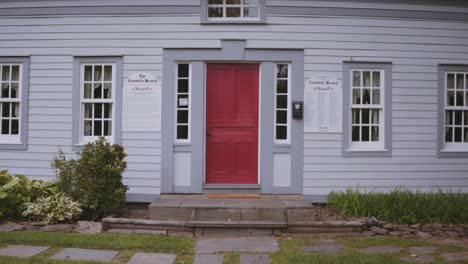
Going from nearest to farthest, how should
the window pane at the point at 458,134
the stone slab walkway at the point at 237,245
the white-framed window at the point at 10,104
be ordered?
the stone slab walkway at the point at 237,245, the white-framed window at the point at 10,104, the window pane at the point at 458,134

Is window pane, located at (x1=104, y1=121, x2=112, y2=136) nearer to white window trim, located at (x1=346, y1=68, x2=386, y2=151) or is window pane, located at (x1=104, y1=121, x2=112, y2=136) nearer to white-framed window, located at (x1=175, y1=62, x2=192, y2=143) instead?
white-framed window, located at (x1=175, y1=62, x2=192, y2=143)

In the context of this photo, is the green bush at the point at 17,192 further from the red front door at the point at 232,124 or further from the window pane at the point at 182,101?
the red front door at the point at 232,124

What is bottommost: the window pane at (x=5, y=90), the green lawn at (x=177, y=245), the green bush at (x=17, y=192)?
the green lawn at (x=177, y=245)

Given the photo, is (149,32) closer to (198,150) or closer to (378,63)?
(198,150)

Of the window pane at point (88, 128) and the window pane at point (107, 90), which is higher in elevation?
the window pane at point (107, 90)

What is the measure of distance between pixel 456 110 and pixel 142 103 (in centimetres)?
625

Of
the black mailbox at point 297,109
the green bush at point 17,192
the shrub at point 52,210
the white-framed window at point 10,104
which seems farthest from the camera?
the white-framed window at point 10,104

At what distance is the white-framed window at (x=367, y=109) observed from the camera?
29.0ft

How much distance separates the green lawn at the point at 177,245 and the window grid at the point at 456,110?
331cm

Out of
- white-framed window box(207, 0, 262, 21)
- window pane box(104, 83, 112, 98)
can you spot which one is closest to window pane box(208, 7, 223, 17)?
white-framed window box(207, 0, 262, 21)

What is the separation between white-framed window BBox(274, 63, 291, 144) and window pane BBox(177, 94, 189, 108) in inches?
68.8

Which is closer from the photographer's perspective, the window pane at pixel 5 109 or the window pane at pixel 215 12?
the window pane at pixel 215 12

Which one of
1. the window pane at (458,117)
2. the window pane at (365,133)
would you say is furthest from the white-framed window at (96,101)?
the window pane at (458,117)

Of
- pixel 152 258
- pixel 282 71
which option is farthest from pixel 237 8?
pixel 152 258
